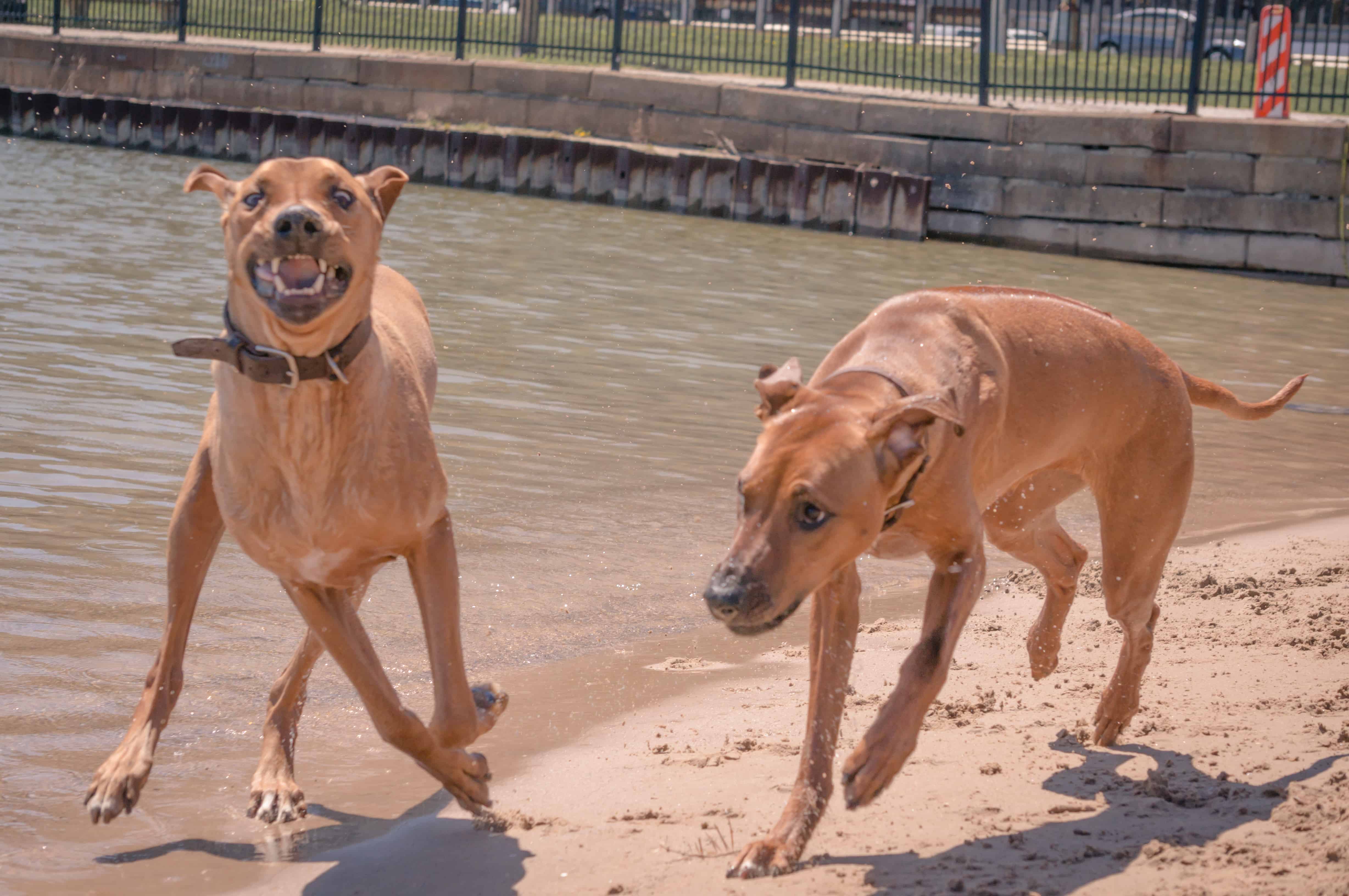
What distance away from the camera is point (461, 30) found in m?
26.1

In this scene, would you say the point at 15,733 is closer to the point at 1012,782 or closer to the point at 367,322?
the point at 367,322

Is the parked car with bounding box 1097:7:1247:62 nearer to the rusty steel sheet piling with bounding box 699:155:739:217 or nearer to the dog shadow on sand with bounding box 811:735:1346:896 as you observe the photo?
the rusty steel sheet piling with bounding box 699:155:739:217

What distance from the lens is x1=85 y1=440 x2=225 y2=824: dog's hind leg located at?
4199mm

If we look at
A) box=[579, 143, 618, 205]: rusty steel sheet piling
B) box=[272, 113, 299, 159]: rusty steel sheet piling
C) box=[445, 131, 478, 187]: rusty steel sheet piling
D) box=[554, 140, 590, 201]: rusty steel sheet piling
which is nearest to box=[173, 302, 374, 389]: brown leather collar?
box=[579, 143, 618, 205]: rusty steel sheet piling

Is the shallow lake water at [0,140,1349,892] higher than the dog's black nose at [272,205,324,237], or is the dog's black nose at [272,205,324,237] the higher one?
the dog's black nose at [272,205,324,237]

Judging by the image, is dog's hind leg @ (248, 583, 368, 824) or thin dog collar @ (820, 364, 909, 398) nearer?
thin dog collar @ (820, 364, 909, 398)

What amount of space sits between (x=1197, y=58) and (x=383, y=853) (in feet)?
62.0

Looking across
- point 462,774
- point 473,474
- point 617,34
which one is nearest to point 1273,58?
point 617,34

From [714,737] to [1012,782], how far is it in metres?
1.00

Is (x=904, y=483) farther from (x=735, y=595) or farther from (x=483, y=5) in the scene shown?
(x=483, y=5)

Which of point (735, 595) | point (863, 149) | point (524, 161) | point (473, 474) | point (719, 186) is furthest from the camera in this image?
point (524, 161)

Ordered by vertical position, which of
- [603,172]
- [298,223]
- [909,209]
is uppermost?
[603,172]

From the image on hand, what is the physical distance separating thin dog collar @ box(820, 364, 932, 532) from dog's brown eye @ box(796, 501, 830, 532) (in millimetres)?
287

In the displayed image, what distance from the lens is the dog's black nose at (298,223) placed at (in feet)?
12.6
